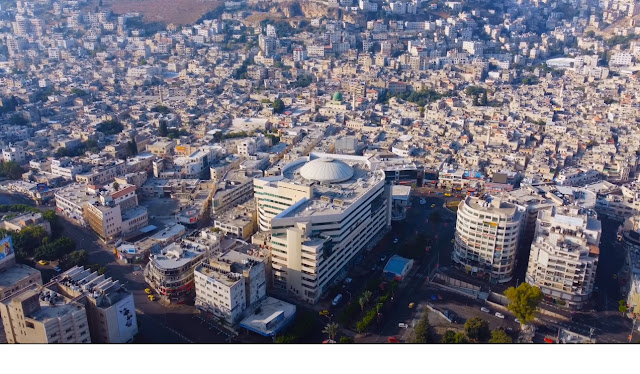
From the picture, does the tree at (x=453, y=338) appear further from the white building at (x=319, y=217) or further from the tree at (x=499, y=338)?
the white building at (x=319, y=217)

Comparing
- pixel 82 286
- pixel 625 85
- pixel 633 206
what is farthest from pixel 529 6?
pixel 82 286

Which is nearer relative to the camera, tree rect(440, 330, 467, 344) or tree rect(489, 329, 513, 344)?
tree rect(489, 329, 513, 344)

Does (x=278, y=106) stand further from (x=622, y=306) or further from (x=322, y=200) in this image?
(x=622, y=306)

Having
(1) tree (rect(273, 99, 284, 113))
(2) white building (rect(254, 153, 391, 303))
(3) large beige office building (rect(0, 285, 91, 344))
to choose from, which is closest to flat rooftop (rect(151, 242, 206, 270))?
(2) white building (rect(254, 153, 391, 303))

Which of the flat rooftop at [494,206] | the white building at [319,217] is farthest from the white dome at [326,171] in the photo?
the flat rooftop at [494,206]

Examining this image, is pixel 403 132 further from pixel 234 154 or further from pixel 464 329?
pixel 464 329

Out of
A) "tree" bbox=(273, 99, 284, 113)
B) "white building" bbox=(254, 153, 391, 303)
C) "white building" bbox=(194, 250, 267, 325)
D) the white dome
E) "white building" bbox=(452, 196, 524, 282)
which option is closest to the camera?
"white building" bbox=(194, 250, 267, 325)

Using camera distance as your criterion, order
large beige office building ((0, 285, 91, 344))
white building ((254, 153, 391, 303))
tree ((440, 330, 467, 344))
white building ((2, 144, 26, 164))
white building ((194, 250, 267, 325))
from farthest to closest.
Result: white building ((2, 144, 26, 164)) → white building ((254, 153, 391, 303)) → white building ((194, 250, 267, 325)) → tree ((440, 330, 467, 344)) → large beige office building ((0, 285, 91, 344))

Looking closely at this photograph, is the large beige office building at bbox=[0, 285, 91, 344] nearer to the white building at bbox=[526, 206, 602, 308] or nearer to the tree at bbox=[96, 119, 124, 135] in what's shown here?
the white building at bbox=[526, 206, 602, 308]
